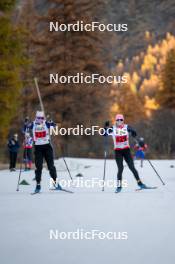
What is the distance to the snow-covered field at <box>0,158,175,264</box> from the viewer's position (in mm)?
5527

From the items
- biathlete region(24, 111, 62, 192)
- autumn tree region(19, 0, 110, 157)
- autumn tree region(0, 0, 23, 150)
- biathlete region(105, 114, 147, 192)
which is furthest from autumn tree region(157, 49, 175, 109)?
biathlete region(24, 111, 62, 192)

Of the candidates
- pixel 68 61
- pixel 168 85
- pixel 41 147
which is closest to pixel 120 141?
pixel 41 147

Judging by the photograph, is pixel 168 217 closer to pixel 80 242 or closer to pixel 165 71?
pixel 80 242

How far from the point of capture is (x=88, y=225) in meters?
7.34

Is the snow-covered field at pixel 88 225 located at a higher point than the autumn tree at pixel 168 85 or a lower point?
lower

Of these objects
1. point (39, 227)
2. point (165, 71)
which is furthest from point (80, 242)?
point (165, 71)

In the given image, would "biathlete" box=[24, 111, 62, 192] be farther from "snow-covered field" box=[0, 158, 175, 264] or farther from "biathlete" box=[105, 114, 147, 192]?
"biathlete" box=[105, 114, 147, 192]

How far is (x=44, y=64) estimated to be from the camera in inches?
1522

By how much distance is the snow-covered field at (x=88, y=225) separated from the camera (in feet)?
18.1

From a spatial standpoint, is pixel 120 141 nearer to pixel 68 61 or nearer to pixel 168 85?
pixel 68 61

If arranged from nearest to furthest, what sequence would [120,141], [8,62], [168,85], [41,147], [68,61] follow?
1. [41,147]
2. [120,141]
3. [8,62]
4. [68,61]
5. [168,85]

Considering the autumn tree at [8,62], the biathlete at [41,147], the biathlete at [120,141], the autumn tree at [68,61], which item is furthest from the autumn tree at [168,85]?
the biathlete at [41,147]

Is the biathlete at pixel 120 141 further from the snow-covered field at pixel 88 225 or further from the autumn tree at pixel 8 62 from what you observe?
the autumn tree at pixel 8 62

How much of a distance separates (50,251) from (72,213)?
278 cm
